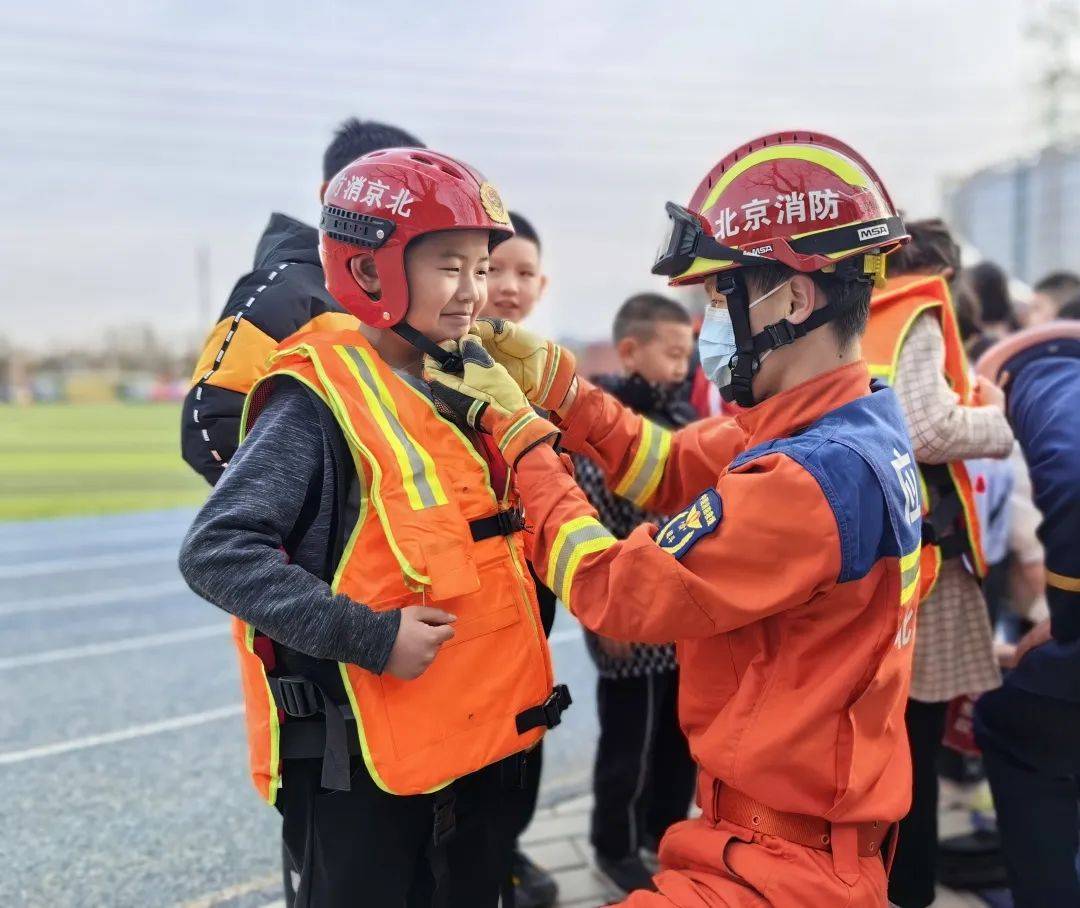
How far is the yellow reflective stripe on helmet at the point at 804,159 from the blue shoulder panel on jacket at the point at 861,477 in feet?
1.61

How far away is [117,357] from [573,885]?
65420 millimetres

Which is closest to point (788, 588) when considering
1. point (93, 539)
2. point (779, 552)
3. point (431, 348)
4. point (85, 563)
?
point (779, 552)

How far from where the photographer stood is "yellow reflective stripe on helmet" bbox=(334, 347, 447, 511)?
1937 millimetres

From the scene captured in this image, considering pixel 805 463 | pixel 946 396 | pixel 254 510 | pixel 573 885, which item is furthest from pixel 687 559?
pixel 573 885

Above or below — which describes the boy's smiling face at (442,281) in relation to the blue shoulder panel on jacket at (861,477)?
above

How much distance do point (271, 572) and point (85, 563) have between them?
9.69m

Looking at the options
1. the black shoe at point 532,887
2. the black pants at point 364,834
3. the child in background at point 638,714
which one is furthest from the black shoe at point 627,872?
the black pants at point 364,834

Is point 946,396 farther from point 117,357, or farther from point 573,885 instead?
point 117,357

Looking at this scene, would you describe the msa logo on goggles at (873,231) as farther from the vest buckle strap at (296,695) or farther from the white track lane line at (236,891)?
the white track lane line at (236,891)

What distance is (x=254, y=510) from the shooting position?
73.6 inches

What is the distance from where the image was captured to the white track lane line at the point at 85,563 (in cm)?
970

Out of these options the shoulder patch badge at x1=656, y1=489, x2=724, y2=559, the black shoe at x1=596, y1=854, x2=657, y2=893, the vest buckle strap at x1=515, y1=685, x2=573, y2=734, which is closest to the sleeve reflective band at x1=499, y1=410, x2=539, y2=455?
the shoulder patch badge at x1=656, y1=489, x2=724, y2=559

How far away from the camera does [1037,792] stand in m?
2.79

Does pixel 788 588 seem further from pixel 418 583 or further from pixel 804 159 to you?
pixel 804 159
